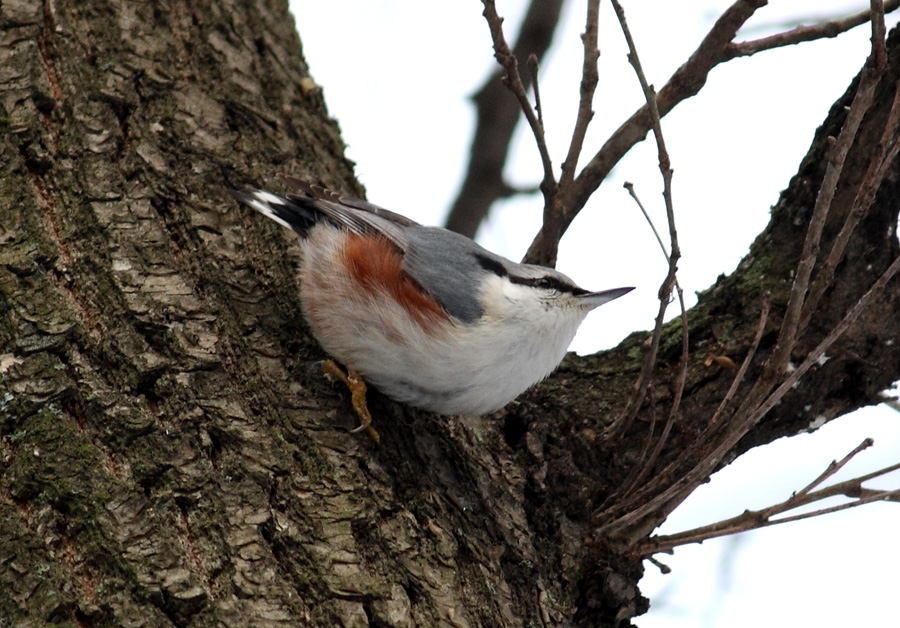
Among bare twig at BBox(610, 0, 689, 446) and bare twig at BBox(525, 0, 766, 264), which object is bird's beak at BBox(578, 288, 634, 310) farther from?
bare twig at BBox(610, 0, 689, 446)

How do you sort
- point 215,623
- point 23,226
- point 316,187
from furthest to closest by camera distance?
point 316,187
point 23,226
point 215,623

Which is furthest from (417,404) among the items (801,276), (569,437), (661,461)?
(801,276)

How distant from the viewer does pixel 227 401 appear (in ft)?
7.05

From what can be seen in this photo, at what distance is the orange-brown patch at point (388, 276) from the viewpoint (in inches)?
99.4

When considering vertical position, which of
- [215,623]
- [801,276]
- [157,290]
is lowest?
[215,623]

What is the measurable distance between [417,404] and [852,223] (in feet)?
4.10

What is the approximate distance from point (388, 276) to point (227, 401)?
0.67 meters

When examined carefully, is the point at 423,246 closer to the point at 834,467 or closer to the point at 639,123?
the point at 639,123

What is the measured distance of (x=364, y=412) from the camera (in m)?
2.40

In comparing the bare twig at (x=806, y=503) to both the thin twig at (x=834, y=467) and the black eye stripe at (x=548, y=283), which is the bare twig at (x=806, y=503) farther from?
the black eye stripe at (x=548, y=283)

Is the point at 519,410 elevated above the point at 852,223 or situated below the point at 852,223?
below

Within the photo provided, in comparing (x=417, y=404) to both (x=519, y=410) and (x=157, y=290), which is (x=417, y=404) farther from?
(x=157, y=290)

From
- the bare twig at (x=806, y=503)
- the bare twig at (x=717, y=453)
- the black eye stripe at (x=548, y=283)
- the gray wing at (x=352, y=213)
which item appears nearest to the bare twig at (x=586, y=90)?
the black eye stripe at (x=548, y=283)

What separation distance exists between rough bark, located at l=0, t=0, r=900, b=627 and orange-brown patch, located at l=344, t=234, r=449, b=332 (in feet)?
0.78
